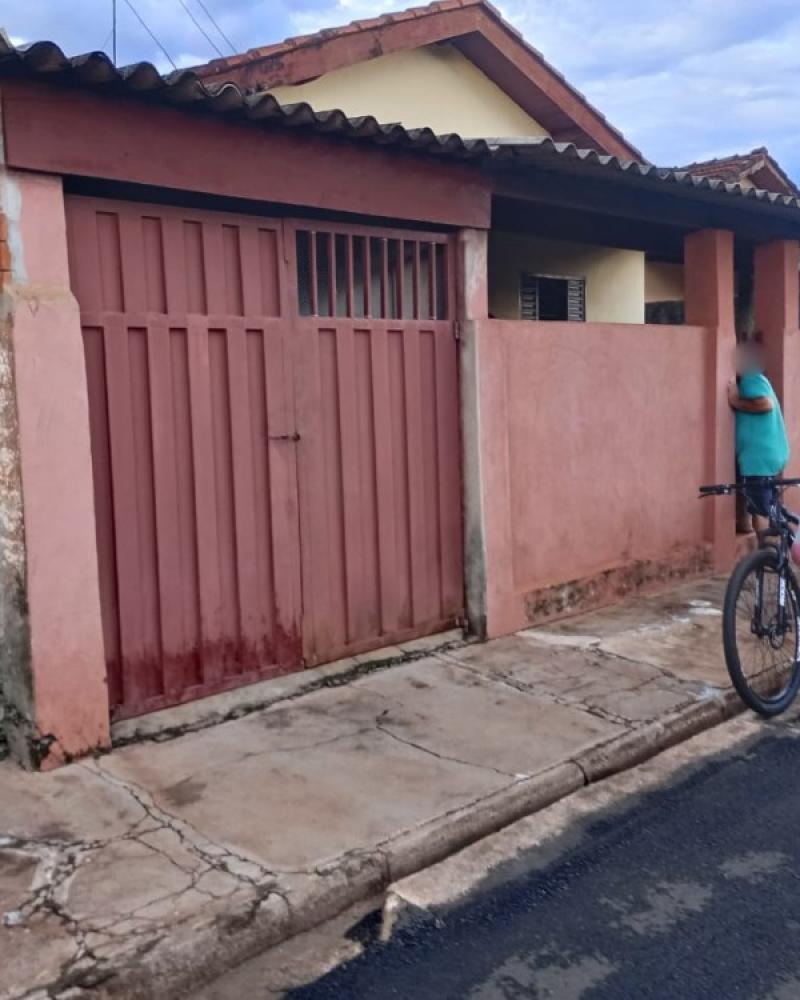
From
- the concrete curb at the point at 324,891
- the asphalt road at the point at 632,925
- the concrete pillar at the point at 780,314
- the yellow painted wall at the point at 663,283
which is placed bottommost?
the asphalt road at the point at 632,925

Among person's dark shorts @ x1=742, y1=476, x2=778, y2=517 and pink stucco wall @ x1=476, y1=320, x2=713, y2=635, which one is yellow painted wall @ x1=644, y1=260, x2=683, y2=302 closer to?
pink stucco wall @ x1=476, y1=320, x2=713, y2=635

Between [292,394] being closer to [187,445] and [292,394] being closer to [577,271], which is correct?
[187,445]

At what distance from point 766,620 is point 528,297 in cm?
566

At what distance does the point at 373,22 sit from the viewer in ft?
29.7

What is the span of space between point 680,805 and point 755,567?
1650mm

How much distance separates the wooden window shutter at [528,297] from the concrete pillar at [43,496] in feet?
21.7

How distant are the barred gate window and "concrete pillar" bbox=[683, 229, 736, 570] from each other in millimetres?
3107

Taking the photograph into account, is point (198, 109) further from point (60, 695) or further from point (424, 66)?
point (424, 66)

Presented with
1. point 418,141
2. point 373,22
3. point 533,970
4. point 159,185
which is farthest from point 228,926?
point 373,22

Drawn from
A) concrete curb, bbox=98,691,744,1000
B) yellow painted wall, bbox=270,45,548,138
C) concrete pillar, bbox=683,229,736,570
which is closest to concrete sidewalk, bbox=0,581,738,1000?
concrete curb, bbox=98,691,744,1000

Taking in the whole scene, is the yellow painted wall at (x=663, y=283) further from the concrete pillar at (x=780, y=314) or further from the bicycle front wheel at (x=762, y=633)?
the bicycle front wheel at (x=762, y=633)

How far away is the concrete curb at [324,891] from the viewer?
301 centimetres

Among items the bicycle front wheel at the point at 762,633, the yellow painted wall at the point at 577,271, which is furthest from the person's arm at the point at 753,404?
the yellow painted wall at the point at 577,271

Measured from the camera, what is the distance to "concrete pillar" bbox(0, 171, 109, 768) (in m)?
4.27
